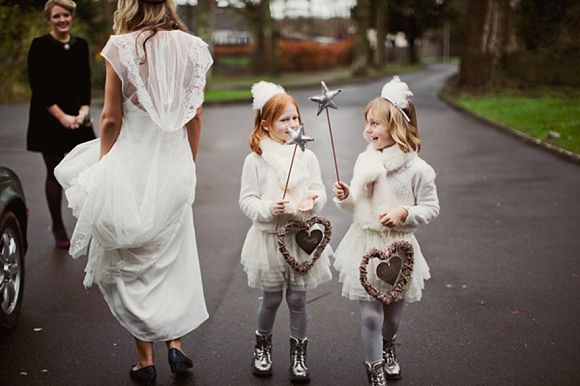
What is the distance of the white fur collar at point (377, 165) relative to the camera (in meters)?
3.47

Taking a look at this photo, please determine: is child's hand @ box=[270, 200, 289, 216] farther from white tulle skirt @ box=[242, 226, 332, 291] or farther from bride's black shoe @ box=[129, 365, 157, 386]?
bride's black shoe @ box=[129, 365, 157, 386]

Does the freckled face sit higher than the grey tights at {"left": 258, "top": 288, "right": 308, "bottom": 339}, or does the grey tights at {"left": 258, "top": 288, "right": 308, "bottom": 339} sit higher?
the freckled face

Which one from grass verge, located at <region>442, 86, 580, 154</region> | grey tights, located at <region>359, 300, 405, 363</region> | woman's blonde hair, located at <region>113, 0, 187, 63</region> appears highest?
woman's blonde hair, located at <region>113, 0, 187, 63</region>

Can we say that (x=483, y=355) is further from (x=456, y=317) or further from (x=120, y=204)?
(x=120, y=204)

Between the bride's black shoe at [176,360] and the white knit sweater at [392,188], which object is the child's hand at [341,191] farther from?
the bride's black shoe at [176,360]

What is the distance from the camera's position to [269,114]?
3623 millimetres

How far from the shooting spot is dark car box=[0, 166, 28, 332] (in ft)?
14.0

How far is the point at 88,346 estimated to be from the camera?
4.22m

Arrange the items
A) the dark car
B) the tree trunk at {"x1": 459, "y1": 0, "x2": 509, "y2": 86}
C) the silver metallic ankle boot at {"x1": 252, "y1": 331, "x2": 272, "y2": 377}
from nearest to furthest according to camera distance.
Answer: the silver metallic ankle boot at {"x1": 252, "y1": 331, "x2": 272, "y2": 377} → the dark car → the tree trunk at {"x1": 459, "y1": 0, "x2": 509, "y2": 86}

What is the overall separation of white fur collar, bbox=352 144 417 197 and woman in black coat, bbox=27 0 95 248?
3.27 metres

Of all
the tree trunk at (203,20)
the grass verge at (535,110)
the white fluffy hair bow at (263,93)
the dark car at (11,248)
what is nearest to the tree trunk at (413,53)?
the grass verge at (535,110)

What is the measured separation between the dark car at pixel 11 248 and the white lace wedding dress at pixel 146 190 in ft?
3.18

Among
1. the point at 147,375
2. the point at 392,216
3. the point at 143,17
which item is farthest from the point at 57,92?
the point at 392,216

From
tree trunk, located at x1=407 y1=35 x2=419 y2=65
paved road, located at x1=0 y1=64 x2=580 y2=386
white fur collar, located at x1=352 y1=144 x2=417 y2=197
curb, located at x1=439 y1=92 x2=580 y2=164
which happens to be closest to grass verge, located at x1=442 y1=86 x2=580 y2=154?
curb, located at x1=439 y1=92 x2=580 y2=164
